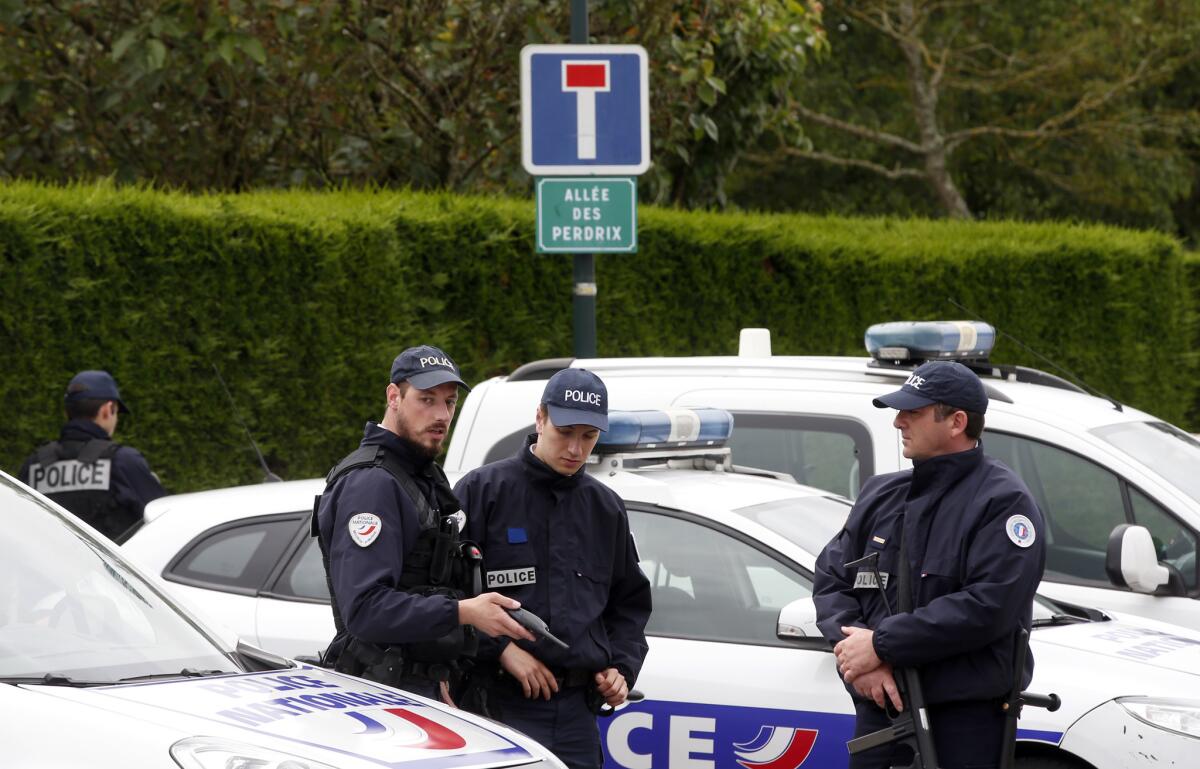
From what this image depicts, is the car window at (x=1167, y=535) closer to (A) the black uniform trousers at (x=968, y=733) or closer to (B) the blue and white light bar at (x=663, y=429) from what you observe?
(B) the blue and white light bar at (x=663, y=429)

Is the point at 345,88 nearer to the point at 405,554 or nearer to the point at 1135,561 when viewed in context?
the point at 1135,561

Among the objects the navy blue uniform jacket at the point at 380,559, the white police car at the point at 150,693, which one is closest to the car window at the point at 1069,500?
the navy blue uniform jacket at the point at 380,559

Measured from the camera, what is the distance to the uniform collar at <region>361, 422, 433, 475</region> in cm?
439

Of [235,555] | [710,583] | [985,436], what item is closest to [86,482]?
[235,555]

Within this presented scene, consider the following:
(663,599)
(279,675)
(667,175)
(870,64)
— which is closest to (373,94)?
(667,175)

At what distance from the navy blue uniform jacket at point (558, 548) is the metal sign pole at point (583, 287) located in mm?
3557

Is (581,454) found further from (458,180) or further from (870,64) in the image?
(870,64)

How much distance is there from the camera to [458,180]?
12.6m

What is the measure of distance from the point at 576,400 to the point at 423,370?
42 centimetres

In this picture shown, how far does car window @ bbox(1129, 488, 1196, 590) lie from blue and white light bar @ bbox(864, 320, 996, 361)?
3.55 feet

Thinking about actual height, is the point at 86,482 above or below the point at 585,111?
below

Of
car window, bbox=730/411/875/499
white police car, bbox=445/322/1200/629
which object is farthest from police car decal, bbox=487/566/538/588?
car window, bbox=730/411/875/499

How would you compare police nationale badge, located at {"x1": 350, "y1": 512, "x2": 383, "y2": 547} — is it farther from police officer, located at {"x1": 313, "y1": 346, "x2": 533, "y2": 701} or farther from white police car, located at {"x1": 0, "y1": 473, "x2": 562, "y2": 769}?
white police car, located at {"x1": 0, "y1": 473, "x2": 562, "y2": 769}

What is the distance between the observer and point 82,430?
7652 millimetres
